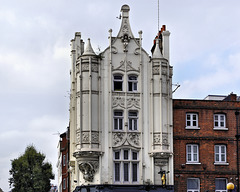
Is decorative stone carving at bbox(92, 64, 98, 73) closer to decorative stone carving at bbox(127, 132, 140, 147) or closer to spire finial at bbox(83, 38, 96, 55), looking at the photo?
spire finial at bbox(83, 38, 96, 55)

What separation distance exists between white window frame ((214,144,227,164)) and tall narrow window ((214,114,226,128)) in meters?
2.03

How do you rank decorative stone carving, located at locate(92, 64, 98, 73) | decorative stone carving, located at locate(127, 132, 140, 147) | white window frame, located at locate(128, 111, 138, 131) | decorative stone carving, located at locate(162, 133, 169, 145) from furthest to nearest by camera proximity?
white window frame, located at locate(128, 111, 138, 131) < decorative stone carving, located at locate(92, 64, 98, 73) < decorative stone carving, located at locate(162, 133, 169, 145) < decorative stone carving, located at locate(127, 132, 140, 147)

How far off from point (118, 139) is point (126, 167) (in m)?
2.79

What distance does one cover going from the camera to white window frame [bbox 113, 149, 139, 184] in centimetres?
5600

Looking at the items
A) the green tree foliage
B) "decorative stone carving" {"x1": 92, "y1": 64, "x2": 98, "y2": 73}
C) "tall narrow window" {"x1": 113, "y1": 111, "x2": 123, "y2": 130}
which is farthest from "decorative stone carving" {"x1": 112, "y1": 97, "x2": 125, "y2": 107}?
the green tree foliage

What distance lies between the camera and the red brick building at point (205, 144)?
5816cm

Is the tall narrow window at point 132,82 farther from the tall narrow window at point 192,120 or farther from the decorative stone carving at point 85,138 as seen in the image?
the decorative stone carving at point 85,138

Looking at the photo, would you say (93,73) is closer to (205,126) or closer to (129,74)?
(129,74)

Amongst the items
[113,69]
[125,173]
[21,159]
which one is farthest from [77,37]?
[21,159]

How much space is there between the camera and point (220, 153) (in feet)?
194

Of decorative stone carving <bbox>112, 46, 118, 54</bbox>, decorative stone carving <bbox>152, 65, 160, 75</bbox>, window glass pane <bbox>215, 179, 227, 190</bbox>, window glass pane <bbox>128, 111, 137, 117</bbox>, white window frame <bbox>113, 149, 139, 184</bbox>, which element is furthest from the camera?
window glass pane <bbox>215, 179, 227, 190</bbox>

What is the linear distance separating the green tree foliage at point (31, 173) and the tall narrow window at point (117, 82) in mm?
31972

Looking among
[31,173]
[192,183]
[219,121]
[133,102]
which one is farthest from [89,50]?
[31,173]

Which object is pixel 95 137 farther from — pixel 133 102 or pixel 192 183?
pixel 192 183
